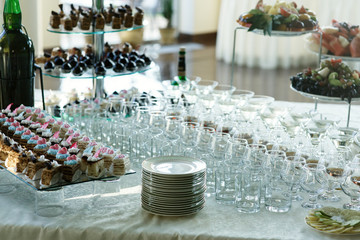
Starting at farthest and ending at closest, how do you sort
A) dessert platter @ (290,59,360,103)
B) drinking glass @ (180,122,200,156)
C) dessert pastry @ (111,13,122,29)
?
dessert pastry @ (111,13,122,29) → dessert platter @ (290,59,360,103) → drinking glass @ (180,122,200,156)

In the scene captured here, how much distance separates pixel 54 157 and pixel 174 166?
1.60ft

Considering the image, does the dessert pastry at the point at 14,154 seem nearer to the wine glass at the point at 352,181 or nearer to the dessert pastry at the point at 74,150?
the dessert pastry at the point at 74,150

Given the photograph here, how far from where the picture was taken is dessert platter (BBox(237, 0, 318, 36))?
3.53m

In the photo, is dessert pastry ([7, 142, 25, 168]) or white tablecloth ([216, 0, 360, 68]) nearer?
dessert pastry ([7, 142, 25, 168])

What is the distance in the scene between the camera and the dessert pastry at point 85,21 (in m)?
3.55

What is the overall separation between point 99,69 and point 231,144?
1.43m

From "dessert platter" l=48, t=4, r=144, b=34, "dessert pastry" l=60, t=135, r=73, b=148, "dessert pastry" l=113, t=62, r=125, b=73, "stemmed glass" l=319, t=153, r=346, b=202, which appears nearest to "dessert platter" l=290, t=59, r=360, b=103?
"stemmed glass" l=319, t=153, r=346, b=202

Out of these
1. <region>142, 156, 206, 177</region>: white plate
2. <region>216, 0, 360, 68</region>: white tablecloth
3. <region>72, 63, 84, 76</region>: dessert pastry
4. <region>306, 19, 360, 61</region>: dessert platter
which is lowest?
<region>216, 0, 360, 68</region>: white tablecloth

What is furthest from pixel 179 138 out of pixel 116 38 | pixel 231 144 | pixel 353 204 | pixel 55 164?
pixel 116 38

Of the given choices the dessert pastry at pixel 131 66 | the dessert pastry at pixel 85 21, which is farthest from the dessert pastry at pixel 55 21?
the dessert pastry at pixel 131 66

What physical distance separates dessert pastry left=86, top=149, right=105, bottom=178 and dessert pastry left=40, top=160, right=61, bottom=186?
11 centimetres

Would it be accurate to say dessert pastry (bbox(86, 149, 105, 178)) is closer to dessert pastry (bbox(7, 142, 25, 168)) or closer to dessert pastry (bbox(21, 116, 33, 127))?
dessert pastry (bbox(7, 142, 25, 168))

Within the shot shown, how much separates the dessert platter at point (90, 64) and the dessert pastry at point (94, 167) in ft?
4.35

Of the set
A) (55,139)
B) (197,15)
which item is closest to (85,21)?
(55,139)
